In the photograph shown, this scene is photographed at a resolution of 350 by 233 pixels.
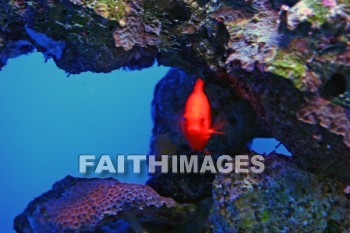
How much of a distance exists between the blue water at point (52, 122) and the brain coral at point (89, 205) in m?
7.89

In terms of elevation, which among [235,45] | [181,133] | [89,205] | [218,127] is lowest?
[89,205]

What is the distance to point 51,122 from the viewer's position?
13547 millimetres

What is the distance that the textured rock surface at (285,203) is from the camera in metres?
2.61

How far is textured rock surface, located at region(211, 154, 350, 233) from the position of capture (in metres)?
2.61

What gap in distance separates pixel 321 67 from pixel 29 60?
1538 centimetres

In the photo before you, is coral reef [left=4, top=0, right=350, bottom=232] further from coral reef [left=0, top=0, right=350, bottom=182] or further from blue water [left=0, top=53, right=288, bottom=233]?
blue water [left=0, top=53, right=288, bottom=233]

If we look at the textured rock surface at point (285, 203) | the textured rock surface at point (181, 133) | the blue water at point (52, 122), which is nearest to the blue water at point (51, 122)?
the blue water at point (52, 122)

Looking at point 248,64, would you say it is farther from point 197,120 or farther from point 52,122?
point 52,122

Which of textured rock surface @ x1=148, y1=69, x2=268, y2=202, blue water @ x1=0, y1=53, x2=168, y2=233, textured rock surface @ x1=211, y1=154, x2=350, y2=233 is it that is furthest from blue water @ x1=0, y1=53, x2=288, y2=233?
textured rock surface @ x1=211, y1=154, x2=350, y2=233

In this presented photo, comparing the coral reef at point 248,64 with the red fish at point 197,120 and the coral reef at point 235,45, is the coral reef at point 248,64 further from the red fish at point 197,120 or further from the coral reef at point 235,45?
the red fish at point 197,120

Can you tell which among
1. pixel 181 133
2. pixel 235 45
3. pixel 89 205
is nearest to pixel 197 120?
pixel 235 45

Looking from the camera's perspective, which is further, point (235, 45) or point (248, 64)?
point (235, 45)

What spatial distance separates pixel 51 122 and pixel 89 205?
10926 mm

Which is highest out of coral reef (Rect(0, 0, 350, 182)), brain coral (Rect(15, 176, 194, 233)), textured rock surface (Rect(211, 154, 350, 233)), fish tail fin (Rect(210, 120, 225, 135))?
coral reef (Rect(0, 0, 350, 182))
